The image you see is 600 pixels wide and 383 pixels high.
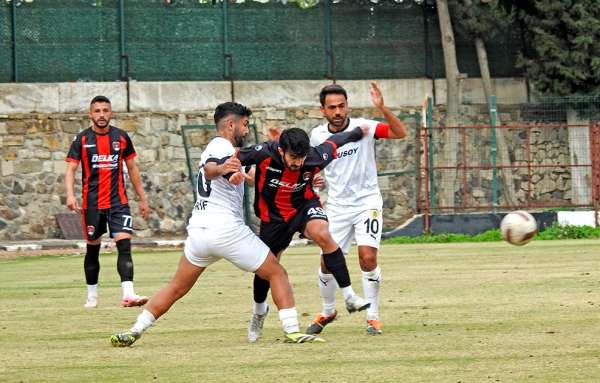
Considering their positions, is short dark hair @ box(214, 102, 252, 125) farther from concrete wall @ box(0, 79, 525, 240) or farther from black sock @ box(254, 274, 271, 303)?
concrete wall @ box(0, 79, 525, 240)

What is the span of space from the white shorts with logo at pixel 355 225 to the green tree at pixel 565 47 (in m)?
19.0

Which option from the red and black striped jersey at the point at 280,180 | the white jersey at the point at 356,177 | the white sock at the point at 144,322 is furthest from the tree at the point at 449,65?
the white sock at the point at 144,322

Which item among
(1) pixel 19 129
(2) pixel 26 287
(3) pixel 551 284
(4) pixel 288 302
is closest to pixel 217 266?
(2) pixel 26 287

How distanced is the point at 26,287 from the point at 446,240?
38.0ft

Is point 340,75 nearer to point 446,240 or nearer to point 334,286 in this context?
point 446,240

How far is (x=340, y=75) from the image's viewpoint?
3138cm

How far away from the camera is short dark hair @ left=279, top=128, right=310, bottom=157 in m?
10.9

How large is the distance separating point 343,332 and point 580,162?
63.7 feet

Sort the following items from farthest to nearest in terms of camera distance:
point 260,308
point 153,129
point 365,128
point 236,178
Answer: point 153,129
point 365,128
point 260,308
point 236,178

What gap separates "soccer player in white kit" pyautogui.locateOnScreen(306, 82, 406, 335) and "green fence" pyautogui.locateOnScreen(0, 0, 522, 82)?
17768 millimetres

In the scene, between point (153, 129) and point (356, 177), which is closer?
point (356, 177)

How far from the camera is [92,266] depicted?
1539 cm

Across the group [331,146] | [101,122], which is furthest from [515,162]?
[331,146]

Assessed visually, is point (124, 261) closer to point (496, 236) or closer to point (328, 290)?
point (328, 290)
